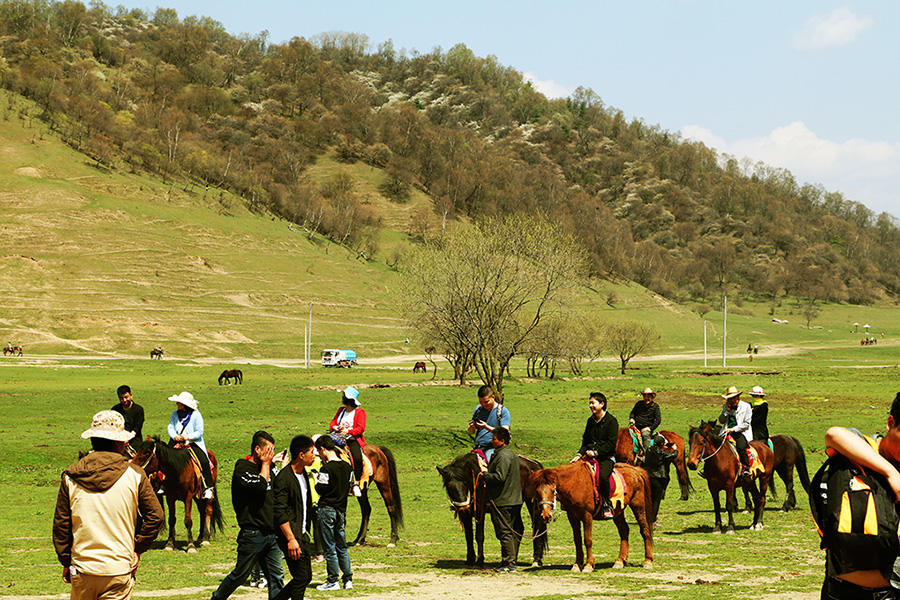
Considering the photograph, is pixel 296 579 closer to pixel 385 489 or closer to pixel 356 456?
pixel 356 456

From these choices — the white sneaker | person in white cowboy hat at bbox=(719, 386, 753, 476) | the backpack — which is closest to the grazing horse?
the white sneaker

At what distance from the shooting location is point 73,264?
359ft

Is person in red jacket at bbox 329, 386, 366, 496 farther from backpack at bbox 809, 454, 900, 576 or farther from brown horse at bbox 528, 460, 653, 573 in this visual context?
backpack at bbox 809, 454, 900, 576

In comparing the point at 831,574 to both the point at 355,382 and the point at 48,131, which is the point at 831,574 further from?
the point at 48,131

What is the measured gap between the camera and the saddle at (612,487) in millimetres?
12445

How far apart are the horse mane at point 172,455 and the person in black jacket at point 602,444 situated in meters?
6.83

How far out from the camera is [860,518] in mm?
4699

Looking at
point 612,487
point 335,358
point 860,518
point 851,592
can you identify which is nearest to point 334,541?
point 612,487

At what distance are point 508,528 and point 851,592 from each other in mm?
7879

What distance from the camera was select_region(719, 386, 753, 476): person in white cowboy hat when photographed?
16.4 meters

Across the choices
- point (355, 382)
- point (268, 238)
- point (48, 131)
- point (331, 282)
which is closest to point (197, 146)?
point (48, 131)

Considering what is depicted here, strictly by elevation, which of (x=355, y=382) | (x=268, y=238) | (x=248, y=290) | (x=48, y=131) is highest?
(x=48, y=131)

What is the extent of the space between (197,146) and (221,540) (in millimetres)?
172549

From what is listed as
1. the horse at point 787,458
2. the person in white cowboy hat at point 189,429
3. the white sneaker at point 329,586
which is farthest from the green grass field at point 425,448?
the person in white cowboy hat at point 189,429
